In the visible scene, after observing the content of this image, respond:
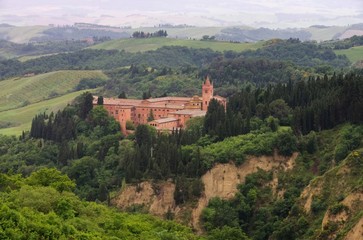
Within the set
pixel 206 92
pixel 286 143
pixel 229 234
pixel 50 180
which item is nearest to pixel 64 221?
pixel 50 180

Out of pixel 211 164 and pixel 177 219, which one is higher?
pixel 211 164

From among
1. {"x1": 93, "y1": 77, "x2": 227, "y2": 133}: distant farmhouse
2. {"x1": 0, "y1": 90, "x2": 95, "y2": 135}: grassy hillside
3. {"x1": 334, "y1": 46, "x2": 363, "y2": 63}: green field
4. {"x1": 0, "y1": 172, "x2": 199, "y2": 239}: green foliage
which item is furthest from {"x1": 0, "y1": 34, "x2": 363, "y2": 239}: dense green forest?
{"x1": 334, "y1": 46, "x2": 363, "y2": 63}: green field

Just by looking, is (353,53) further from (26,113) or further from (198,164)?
(198,164)

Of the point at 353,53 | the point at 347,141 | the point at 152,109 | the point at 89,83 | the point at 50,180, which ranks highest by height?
the point at 347,141

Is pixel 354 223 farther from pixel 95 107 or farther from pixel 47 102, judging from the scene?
pixel 47 102

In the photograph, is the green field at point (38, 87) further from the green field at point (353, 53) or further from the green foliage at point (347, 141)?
the green foliage at point (347, 141)

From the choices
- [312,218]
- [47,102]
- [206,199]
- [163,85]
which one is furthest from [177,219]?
[47,102]
